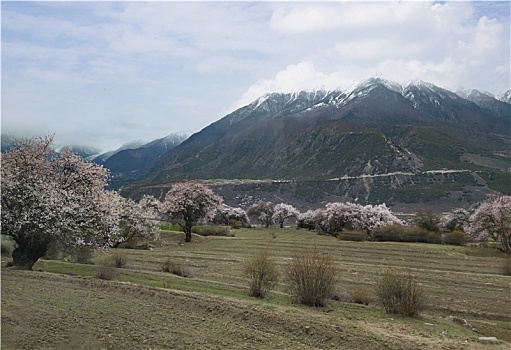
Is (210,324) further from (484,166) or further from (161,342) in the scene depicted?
(484,166)

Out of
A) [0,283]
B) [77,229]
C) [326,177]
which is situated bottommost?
[0,283]

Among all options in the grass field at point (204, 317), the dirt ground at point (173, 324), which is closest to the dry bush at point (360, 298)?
the grass field at point (204, 317)

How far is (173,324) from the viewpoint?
12.2 meters

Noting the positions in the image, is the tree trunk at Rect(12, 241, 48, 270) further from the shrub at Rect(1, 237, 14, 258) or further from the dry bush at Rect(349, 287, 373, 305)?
the dry bush at Rect(349, 287, 373, 305)

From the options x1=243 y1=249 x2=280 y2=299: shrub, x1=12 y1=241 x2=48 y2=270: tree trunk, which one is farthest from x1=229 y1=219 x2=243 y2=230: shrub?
x1=243 y1=249 x2=280 y2=299: shrub

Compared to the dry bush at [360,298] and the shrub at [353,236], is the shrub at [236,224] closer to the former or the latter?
the shrub at [353,236]

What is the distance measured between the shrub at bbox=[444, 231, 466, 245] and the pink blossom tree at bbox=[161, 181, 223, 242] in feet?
86.4

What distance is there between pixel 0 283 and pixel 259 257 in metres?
9.01

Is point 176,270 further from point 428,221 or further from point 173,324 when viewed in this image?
point 428,221

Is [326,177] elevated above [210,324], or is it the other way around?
[326,177]

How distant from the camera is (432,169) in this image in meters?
149

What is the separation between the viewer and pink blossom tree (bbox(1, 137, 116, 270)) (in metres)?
18.5

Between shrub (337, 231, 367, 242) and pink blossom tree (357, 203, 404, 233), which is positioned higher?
pink blossom tree (357, 203, 404, 233)

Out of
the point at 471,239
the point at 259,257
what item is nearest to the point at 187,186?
the point at 471,239
